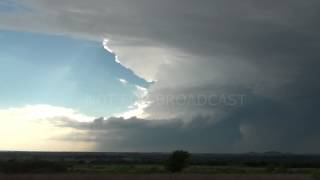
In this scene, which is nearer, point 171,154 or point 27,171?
point 27,171

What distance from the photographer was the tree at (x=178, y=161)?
252ft

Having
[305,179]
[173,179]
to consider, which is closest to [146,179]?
[173,179]

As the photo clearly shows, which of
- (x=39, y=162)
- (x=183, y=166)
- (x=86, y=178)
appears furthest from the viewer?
(x=183, y=166)

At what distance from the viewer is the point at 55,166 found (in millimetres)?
68625

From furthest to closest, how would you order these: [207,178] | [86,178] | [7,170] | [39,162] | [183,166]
→ [183,166] → [39,162] → [7,170] → [207,178] → [86,178]

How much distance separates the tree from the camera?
252ft

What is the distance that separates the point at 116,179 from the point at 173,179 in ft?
Result: 13.7

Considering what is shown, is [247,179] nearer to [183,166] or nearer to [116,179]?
[116,179]

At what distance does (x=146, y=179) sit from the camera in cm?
4312

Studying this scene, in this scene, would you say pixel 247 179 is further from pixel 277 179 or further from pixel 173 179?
pixel 173 179

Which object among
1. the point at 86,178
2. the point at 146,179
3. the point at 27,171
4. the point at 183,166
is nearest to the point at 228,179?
the point at 146,179

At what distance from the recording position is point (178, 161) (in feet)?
256

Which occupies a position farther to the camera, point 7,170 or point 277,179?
point 7,170

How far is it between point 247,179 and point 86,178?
12301 mm
